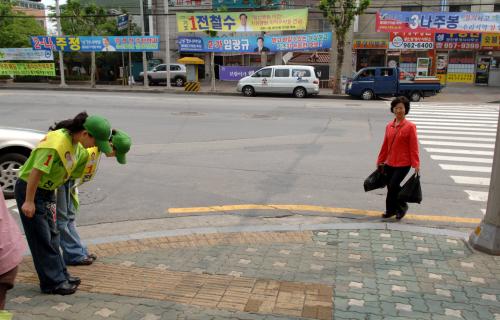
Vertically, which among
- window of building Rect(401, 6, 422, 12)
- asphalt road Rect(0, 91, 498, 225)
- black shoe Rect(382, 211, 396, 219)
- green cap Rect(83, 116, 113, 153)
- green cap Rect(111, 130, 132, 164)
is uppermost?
window of building Rect(401, 6, 422, 12)

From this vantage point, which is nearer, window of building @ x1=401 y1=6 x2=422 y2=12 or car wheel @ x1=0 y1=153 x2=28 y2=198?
car wheel @ x1=0 y1=153 x2=28 y2=198

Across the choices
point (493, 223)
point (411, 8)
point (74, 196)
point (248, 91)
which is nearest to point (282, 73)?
point (248, 91)

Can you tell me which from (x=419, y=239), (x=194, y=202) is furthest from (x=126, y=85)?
(x=419, y=239)

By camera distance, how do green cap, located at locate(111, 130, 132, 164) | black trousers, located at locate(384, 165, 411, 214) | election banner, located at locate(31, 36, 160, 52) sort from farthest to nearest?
election banner, located at locate(31, 36, 160, 52) → black trousers, located at locate(384, 165, 411, 214) → green cap, located at locate(111, 130, 132, 164)

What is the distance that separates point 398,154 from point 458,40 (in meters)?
29.2

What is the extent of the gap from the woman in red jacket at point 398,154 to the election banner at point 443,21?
2522 cm

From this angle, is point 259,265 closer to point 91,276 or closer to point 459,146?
point 91,276

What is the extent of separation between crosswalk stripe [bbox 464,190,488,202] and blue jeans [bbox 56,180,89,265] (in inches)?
229

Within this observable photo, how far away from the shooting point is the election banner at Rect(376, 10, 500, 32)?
28.1 m

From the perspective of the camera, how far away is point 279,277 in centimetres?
441

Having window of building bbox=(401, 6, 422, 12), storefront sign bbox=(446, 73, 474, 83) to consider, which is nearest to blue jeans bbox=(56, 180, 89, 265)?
storefront sign bbox=(446, 73, 474, 83)

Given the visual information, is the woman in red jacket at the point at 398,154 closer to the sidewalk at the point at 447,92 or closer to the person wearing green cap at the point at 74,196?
the person wearing green cap at the point at 74,196

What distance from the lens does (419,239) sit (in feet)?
17.8

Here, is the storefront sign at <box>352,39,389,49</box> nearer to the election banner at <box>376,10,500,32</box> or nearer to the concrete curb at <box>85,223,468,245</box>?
the election banner at <box>376,10,500,32</box>
